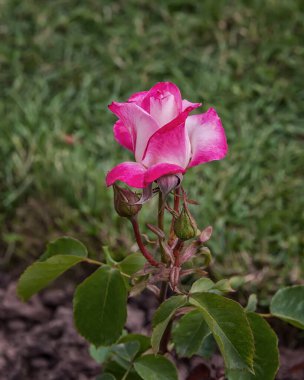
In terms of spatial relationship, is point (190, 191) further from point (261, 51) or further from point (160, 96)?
point (160, 96)

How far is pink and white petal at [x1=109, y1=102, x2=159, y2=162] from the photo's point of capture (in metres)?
1.07

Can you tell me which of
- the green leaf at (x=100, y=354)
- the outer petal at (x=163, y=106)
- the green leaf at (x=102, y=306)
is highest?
the outer petal at (x=163, y=106)

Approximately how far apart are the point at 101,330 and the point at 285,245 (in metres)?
1.07

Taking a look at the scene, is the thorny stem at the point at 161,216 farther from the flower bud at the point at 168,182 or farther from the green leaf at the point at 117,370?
the green leaf at the point at 117,370

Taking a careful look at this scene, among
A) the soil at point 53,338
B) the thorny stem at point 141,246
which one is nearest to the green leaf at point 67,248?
the thorny stem at point 141,246

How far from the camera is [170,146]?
106 centimetres

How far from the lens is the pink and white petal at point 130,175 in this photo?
1049 mm

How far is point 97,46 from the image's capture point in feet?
10.4

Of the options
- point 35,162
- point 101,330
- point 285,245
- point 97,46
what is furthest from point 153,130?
point 97,46

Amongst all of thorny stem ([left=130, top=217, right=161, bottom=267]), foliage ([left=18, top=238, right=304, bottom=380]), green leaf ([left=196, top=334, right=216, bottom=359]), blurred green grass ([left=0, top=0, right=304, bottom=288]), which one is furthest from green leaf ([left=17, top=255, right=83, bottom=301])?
blurred green grass ([left=0, top=0, right=304, bottom=288])

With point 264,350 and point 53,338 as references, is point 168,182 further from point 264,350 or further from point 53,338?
point 53,338

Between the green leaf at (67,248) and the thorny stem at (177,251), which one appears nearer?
the thorny stem at (177,251)

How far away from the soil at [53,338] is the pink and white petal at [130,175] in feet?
3.02

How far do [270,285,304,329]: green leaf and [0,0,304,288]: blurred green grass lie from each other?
2.61 ft
